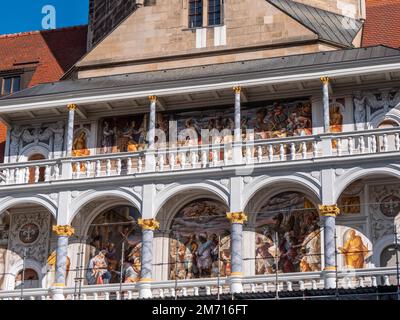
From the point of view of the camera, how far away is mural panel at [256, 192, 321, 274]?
103ft

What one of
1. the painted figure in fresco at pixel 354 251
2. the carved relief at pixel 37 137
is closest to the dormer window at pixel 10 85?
the carved relief at pixel 37 137

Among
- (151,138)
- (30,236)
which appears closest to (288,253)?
(151,138)

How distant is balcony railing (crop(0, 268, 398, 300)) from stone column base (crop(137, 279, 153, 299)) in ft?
0.36

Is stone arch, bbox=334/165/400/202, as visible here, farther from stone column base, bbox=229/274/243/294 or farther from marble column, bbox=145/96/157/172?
marble column, bbox=145/96/157/172

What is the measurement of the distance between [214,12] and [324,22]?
3398 millimetres

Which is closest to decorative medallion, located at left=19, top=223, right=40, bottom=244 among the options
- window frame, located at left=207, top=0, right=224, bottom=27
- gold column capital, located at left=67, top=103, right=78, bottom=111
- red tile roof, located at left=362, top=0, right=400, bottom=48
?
gold column capital, located at left=67, top=103, right=78, bottom=111

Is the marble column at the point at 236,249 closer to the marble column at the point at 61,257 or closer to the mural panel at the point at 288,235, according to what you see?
the mural panel at the point at 288,235

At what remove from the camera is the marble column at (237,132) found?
3203 centimetres

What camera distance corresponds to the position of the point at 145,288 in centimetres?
3102

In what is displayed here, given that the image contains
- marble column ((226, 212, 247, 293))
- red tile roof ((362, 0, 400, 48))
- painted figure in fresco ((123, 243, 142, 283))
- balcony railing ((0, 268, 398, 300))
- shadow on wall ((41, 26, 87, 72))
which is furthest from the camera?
shadow on wall ((41, 26, 87, 72))

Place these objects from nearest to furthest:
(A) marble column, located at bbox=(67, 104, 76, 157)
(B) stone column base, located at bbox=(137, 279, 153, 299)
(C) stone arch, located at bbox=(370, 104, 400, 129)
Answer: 1. (B) stone column base, located at bbox=(137, 279, 153, 299)
2. (C) stone arch, located at bbox=(370, 104, 400, 129)
3. (A) marble column, located at bbox=(67, 104, 76, 157)

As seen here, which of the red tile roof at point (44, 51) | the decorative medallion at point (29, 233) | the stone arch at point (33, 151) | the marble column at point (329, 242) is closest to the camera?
the marble column at point (329, 242)

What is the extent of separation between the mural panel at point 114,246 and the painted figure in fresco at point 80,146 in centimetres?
227
